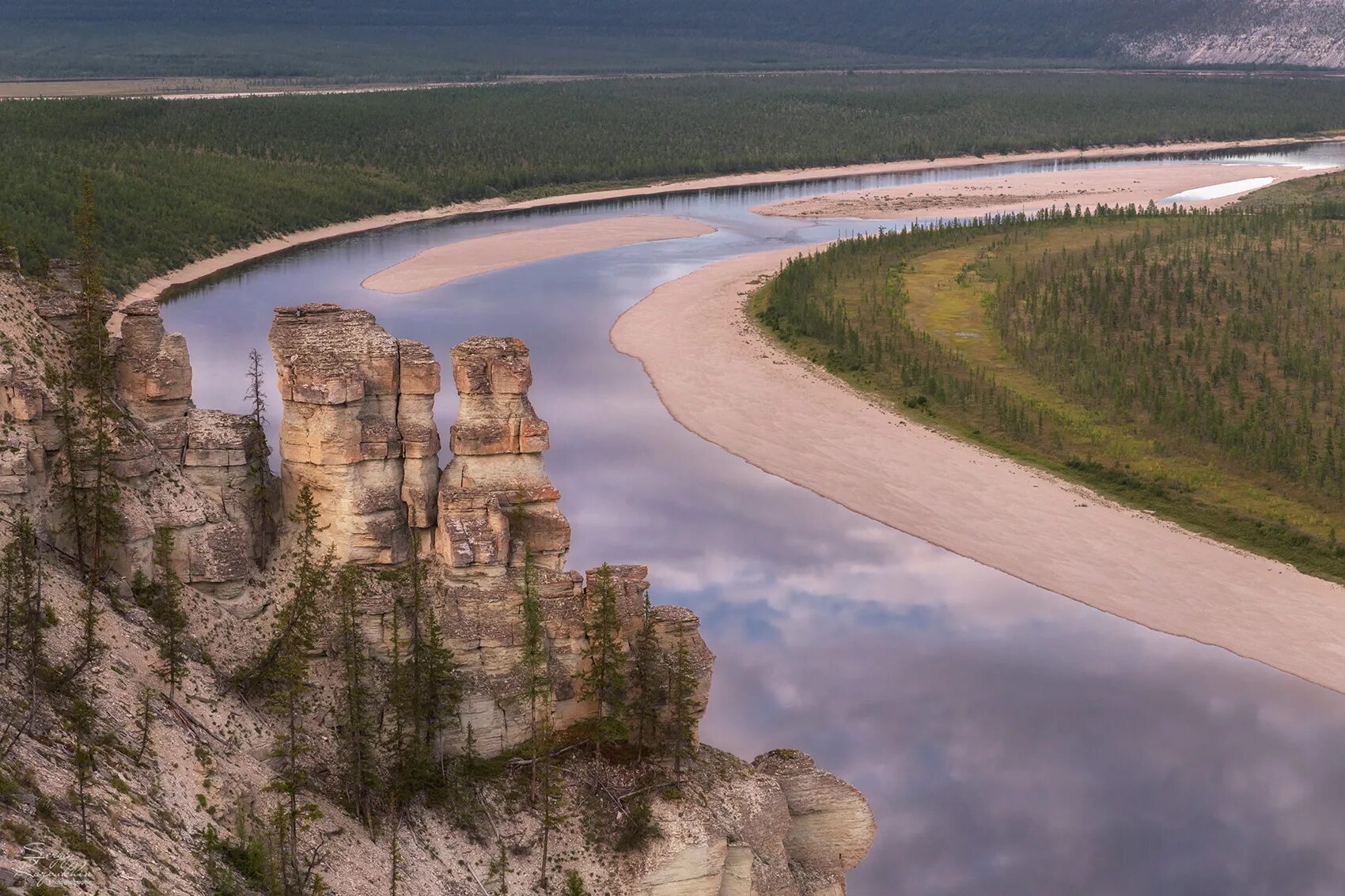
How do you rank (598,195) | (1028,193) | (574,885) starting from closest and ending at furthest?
1. (574,885)
2. (1028,193)
3. (598,195)

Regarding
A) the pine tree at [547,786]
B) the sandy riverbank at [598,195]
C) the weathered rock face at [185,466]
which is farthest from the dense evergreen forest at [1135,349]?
the weathered rock face at [185,466]

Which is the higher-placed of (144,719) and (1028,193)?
(144,719)

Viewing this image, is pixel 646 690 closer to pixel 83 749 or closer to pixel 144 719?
pixel 144 719

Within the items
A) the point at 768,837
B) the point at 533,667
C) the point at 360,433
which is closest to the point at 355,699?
the point at 533,667

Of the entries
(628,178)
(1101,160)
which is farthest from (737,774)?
(1101,160)

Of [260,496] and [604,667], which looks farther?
[260,496]

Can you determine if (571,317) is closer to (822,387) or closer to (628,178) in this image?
(822,387)

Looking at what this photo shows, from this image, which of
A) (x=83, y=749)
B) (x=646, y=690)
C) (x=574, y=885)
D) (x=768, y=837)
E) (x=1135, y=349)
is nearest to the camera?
(x=83, y=749)
